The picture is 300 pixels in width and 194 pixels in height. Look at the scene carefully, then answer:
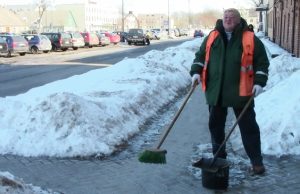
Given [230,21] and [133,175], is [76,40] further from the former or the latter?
[230,21]

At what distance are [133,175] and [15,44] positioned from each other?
3118 cm

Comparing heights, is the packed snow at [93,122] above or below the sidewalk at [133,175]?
above

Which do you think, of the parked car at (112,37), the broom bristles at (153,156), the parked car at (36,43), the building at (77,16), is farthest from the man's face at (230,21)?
the building at (77,16)

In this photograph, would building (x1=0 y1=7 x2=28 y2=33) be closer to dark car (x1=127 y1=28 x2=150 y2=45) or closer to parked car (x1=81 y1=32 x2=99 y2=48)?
dark car (x1=127 y1=28 x2=150 y2=45)

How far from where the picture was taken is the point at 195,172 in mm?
6223

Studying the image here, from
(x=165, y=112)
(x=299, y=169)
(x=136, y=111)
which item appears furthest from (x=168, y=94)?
(x=299, y=169)

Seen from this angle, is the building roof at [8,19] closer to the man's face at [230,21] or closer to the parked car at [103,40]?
the parked car at [103,40]

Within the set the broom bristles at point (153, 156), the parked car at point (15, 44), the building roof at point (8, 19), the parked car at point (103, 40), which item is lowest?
the parked car at point (103, 40)

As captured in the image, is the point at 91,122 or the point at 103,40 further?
the point at 103,40

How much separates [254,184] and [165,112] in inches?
193

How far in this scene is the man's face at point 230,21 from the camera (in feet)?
18.6

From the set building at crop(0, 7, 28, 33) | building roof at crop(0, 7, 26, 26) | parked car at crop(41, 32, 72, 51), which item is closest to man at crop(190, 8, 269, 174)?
parked car at crop(41, 32, 72, 51)

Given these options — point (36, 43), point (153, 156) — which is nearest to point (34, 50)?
point (36, 43)

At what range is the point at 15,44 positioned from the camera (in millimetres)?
35688
